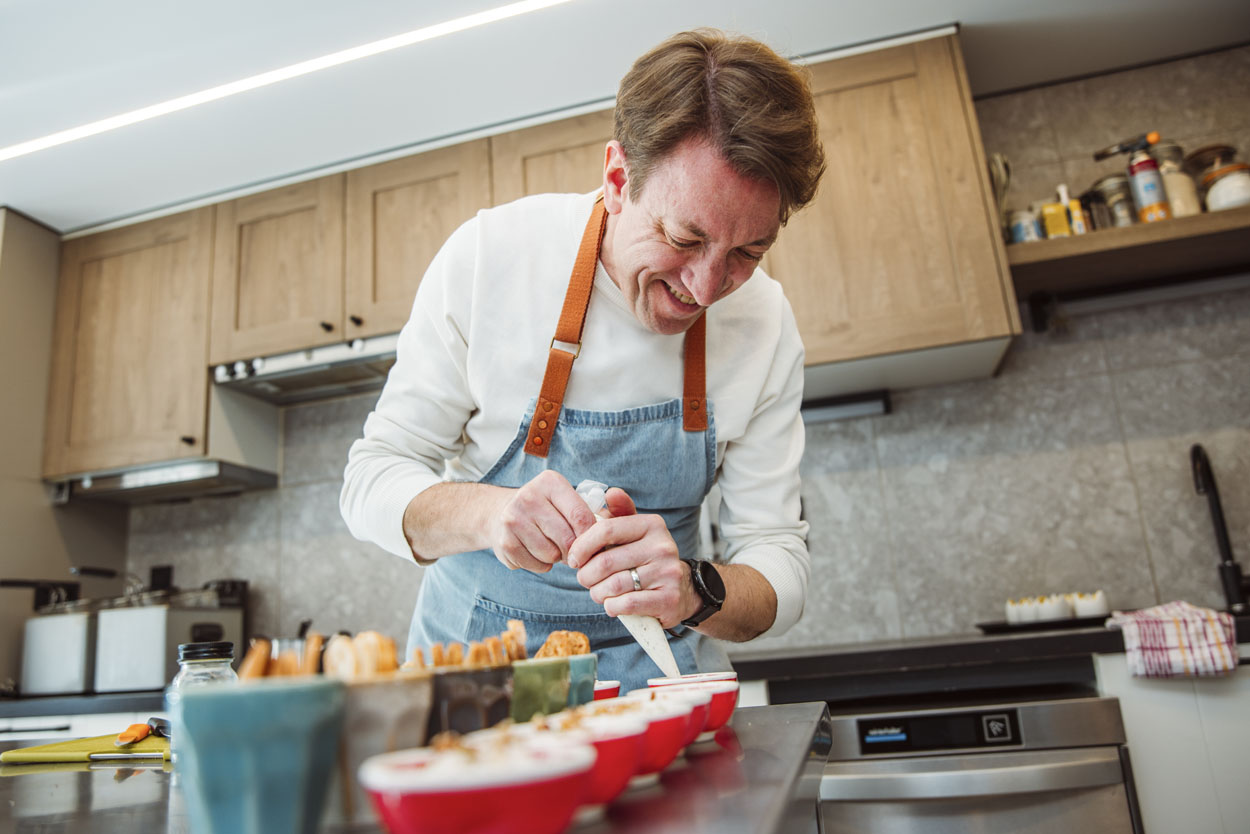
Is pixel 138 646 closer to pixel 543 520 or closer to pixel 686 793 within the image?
pixel 543 520

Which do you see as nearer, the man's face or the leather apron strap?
the man's face

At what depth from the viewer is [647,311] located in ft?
3.66

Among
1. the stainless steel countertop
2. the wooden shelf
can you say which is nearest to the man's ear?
the stainless steel countertop

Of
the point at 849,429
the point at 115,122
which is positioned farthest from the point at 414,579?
the point at 115,122

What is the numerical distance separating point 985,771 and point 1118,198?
1.43 metres

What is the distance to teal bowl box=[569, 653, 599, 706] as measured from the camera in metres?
0.56

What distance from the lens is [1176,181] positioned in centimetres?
212

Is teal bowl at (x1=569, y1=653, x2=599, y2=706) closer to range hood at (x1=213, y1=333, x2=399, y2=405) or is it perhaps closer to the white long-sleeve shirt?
the white long-sleeve shirt

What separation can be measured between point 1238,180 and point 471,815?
237cm

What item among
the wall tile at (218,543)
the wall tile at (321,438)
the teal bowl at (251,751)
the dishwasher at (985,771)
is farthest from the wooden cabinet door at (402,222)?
the teal bowl at (251,751)

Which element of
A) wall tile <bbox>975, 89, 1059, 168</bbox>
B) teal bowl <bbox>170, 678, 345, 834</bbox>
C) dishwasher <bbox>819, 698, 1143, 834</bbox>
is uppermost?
wall tile <bbox>975, 89, 1059, 168</bbox>

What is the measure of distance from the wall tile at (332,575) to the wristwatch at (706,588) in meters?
1.87

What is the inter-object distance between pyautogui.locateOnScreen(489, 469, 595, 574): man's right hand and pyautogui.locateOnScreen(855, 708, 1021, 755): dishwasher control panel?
100 cm

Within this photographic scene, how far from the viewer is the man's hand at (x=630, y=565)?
807mm
